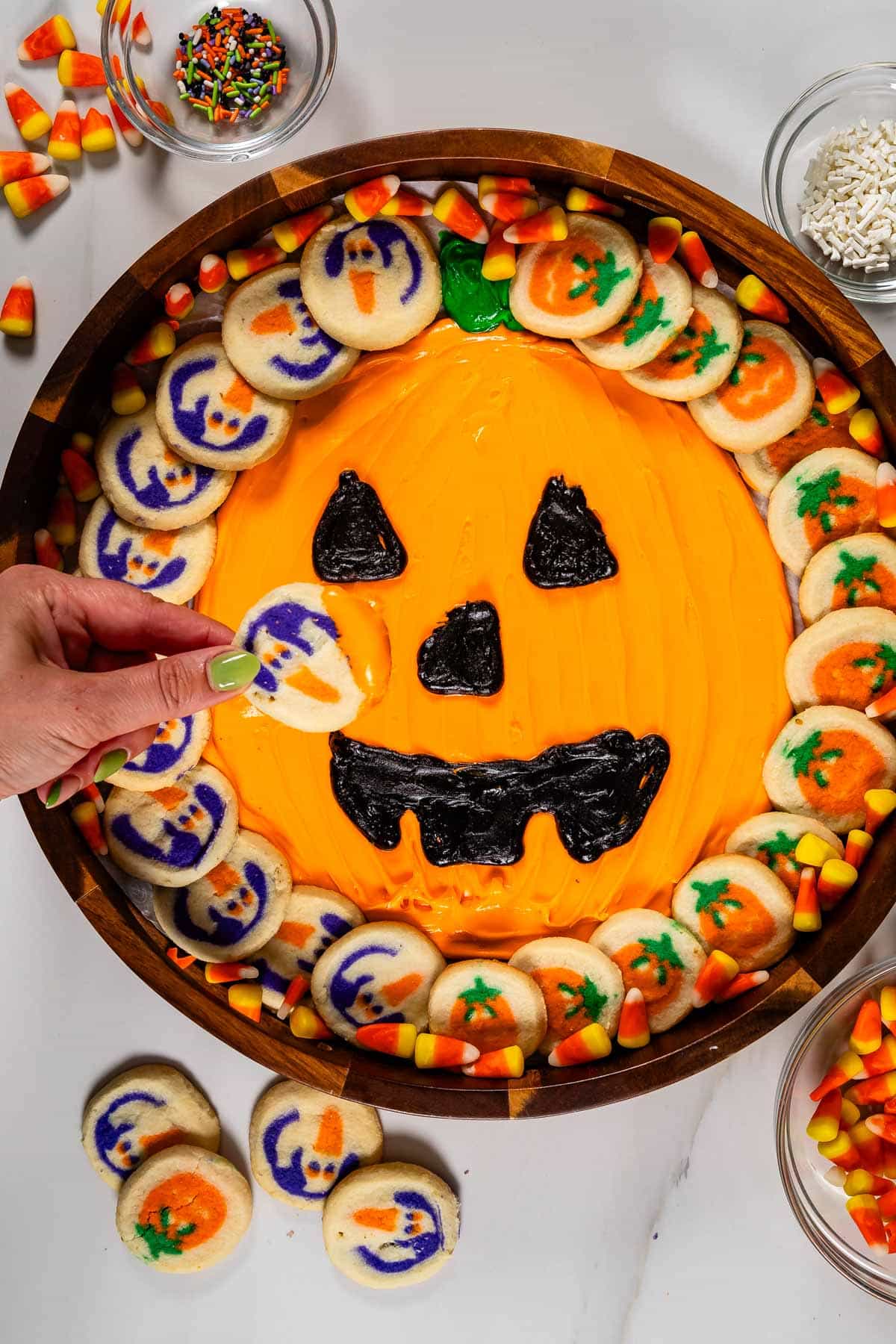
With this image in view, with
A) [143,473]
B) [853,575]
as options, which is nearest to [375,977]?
[143,473]

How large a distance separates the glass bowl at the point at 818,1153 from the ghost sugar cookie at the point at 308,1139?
3.05 ft

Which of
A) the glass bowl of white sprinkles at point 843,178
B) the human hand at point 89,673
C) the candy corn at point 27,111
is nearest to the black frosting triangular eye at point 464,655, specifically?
the human hand at point 89,673

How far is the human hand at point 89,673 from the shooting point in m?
1.92

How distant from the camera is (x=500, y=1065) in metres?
2.35

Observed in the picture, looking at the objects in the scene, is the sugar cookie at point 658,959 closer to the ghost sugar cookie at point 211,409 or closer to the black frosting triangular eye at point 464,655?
the black frosting triangular eye at point 464,655

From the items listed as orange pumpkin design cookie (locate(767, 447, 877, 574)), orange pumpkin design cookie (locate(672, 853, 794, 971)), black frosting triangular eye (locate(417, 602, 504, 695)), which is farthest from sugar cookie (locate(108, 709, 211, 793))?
orange pumpkin design cookie (locate(767, 447, 877, 574))

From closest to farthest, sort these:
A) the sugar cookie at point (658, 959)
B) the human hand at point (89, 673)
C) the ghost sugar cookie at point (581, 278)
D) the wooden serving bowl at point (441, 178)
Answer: the human hand at point (89, 673) → the wooden serving bowl at point (441, 178) → the ghost sugar cookie at point (581, 278) → the sugar cookie at point (658, 959)

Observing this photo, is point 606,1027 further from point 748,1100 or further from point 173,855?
point 173,855

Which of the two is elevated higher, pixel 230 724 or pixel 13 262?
pixel 13 262

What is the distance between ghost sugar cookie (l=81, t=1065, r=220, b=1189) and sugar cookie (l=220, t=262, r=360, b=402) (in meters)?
Answer: 1.59

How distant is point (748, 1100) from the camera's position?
8.62ft

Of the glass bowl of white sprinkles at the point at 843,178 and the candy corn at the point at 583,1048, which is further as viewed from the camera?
the glass bowl of white sprinkles at the point at 843,178

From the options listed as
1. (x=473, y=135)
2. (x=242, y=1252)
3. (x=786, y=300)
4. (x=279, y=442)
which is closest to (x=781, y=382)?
(x=786, y=300)

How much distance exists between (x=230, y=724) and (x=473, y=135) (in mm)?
1323
